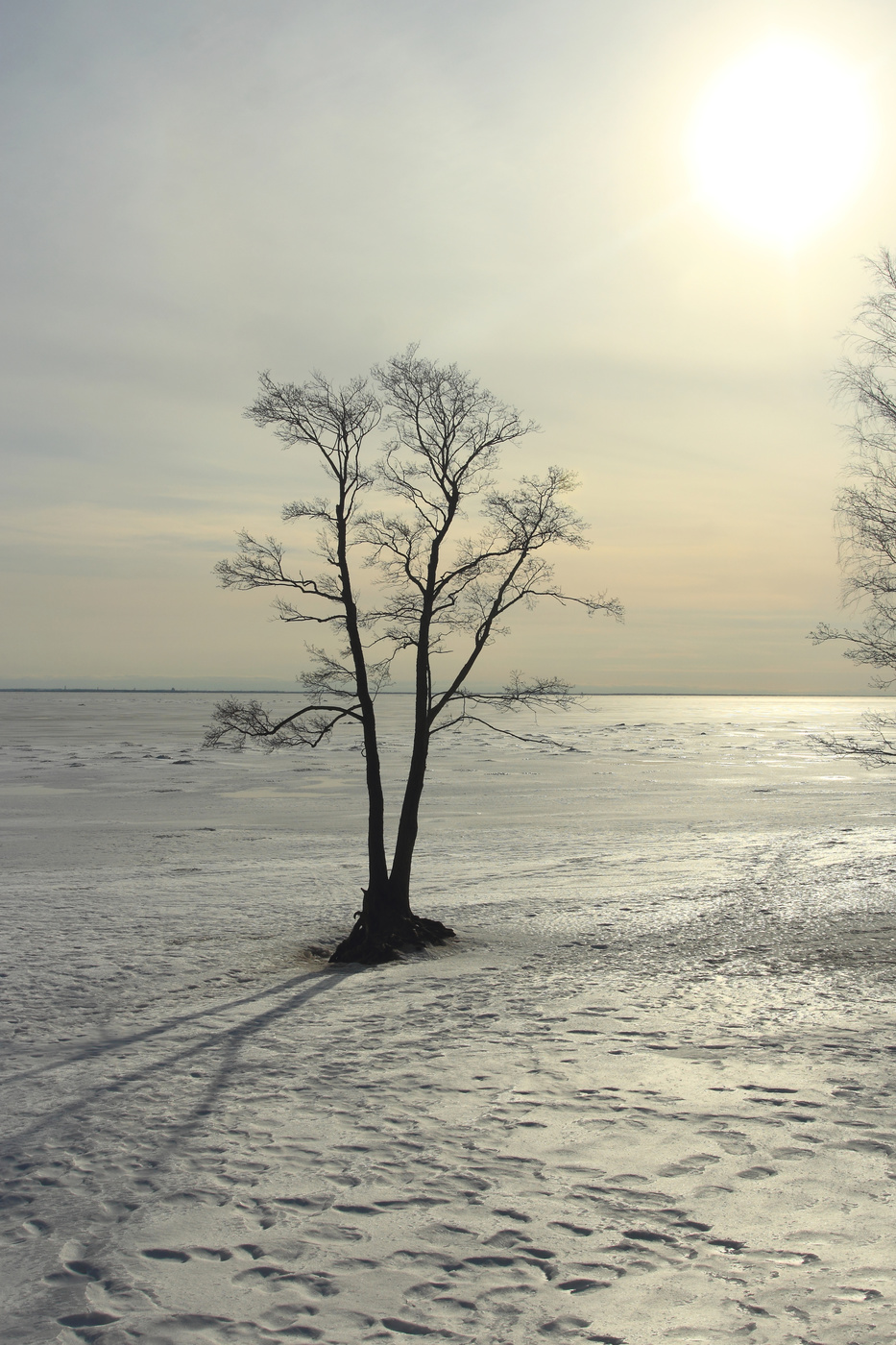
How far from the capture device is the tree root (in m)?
14.4

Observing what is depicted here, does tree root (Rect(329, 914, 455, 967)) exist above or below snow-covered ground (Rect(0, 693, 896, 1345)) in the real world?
below

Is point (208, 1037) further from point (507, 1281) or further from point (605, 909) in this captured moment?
point (605, 909)

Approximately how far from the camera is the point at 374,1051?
31.1ft

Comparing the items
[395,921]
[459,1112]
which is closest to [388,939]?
[395,921]

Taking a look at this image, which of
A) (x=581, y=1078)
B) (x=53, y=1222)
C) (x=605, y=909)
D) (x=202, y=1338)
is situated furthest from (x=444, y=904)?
(x=202, y=1338)

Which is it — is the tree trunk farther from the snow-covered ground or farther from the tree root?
the snow-covered ground

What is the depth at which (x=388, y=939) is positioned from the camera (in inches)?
585

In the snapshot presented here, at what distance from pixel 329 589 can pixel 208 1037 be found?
772 cm

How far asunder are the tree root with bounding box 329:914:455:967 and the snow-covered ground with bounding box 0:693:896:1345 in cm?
45

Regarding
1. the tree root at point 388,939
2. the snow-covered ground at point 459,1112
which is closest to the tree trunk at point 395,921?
the tree root at point 388,939

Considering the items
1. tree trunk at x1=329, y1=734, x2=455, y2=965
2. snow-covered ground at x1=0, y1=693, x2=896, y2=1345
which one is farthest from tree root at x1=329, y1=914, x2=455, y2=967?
snow-covered ground at x1=0, y1=693, x2=896, y2=1345

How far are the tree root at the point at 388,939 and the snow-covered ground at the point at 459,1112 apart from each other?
1.49 feet

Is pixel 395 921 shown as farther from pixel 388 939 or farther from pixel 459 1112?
pixel 459 1112

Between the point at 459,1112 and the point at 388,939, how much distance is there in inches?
281
